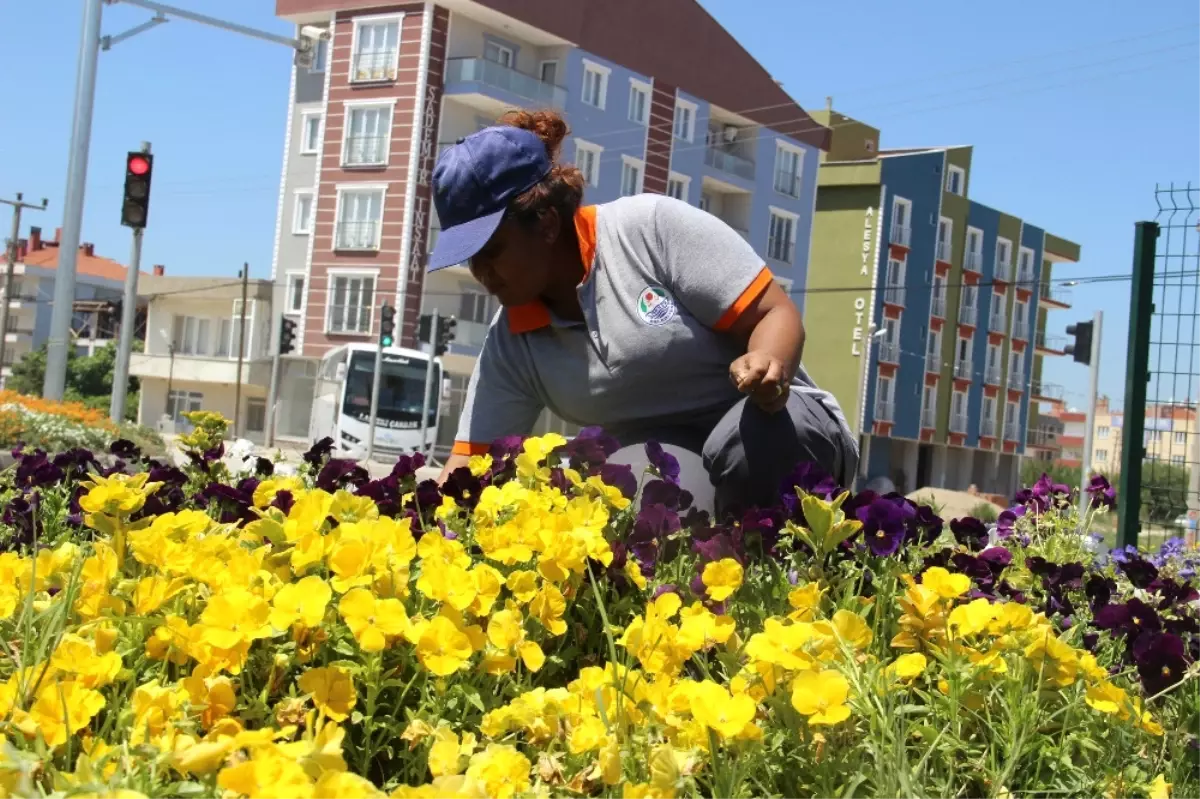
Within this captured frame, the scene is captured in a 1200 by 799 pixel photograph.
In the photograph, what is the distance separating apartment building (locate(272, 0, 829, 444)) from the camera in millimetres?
37594

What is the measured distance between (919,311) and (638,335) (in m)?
53.0

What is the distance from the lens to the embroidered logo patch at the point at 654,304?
129 inches

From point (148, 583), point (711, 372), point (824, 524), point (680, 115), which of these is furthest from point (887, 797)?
point (680, 115)

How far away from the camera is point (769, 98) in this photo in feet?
158

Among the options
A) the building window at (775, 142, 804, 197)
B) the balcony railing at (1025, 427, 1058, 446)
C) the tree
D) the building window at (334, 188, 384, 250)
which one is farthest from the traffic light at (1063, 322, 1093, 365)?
the tree

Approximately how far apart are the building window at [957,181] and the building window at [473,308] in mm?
26402

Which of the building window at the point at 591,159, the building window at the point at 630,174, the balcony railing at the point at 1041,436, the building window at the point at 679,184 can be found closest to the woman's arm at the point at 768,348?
the building window at the point at 591,159

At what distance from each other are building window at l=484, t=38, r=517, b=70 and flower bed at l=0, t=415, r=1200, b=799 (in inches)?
1481

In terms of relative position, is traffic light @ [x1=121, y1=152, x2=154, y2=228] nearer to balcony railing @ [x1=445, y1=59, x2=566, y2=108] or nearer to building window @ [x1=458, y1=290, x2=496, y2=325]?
balcony railing @ [x1=445, y1=59, x2=566, y2=108]

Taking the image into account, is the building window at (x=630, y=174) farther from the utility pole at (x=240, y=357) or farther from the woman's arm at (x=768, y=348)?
the woman's arm at (x=768, y=348)

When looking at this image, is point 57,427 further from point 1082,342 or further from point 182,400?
point 182,400

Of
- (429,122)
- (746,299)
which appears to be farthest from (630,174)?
(746,299)

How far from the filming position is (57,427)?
43.3 feet

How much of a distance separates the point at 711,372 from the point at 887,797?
2084mm
